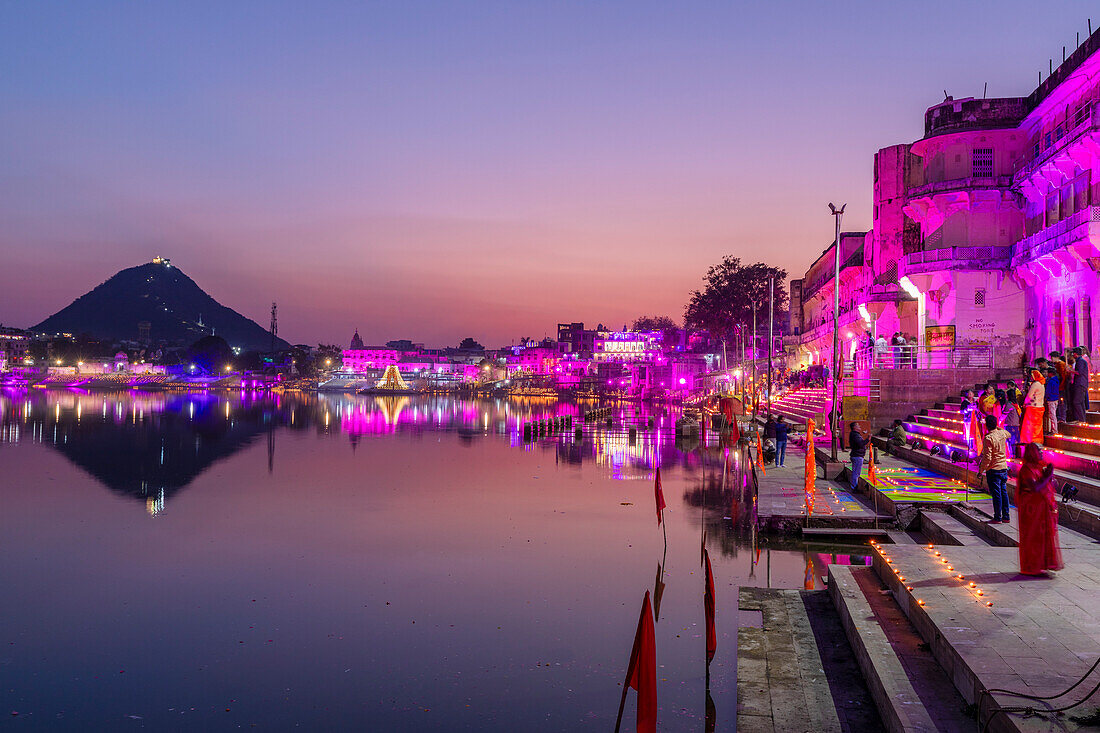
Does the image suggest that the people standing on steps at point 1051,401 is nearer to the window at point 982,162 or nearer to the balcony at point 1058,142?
the balcony at point 1058,142

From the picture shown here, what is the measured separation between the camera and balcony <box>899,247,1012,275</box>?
35.2 metres

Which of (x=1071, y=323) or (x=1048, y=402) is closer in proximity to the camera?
(x=1048, y=402)

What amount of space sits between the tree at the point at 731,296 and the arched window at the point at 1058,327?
6351 cm

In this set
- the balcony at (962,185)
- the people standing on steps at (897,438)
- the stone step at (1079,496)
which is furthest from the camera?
the balcony at (962,185)

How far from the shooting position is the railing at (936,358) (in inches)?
1314

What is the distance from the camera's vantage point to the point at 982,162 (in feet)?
120

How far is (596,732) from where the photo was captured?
353 inches

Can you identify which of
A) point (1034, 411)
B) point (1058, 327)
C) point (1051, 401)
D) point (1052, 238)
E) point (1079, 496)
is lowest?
point (1079, 496)

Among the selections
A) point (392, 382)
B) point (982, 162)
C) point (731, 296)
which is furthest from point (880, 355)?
point (392, 382)

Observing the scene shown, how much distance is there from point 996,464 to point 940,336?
22072 millimetres

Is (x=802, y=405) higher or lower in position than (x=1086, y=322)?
lower

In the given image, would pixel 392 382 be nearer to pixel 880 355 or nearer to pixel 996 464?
pixel 880 355

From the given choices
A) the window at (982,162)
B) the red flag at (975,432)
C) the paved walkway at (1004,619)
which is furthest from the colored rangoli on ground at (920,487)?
the window at (982,162)

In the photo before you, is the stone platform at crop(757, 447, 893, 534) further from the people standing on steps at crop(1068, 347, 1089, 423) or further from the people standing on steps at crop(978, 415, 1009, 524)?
the people standing on steps at crop(1068, 347, 1089, 423)
